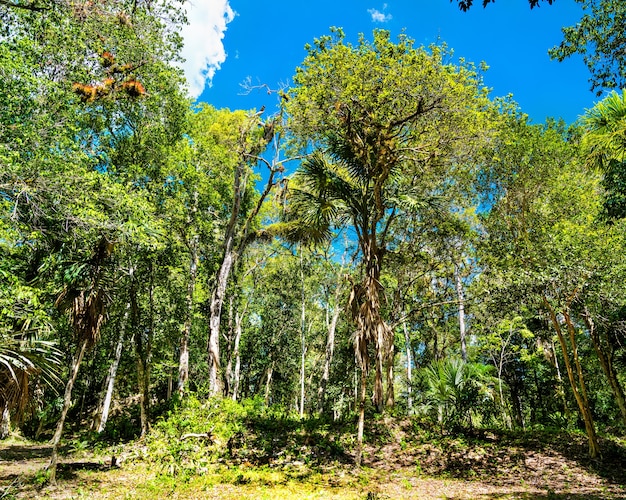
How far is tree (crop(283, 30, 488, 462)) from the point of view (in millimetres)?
10000

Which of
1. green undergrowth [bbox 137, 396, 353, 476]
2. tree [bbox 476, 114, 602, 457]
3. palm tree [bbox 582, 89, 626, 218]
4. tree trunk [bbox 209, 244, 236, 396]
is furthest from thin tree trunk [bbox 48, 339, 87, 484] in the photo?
palm tree [bbox 582, 89, 626, 218]

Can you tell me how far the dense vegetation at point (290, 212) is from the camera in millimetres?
8492

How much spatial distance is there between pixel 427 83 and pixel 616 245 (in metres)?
7.41

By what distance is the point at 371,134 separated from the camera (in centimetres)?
1091

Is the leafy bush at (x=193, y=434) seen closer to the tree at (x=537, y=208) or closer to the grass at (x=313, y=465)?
the grass at (x=313, y=465)

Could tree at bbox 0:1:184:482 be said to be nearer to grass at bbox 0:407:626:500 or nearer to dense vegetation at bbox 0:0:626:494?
dense vegetation at bbox 0:0:626:494

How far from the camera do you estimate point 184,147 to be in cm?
1591

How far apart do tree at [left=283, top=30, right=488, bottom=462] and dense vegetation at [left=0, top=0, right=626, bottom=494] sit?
6cm

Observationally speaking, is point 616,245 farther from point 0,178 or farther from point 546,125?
point 0,178

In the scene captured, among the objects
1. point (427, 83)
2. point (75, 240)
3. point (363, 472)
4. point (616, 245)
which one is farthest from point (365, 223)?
point (616, 245)

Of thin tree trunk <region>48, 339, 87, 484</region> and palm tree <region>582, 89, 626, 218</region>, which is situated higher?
palm tree <region>582, 89, 626, 218</region>

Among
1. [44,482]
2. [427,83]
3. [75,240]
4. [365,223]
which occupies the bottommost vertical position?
[44,482]

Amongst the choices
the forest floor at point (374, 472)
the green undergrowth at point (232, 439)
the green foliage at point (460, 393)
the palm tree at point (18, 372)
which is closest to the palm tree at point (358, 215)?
the forest floor at point (374, 472)

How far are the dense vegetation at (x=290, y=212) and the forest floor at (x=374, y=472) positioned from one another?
15.8 inches
